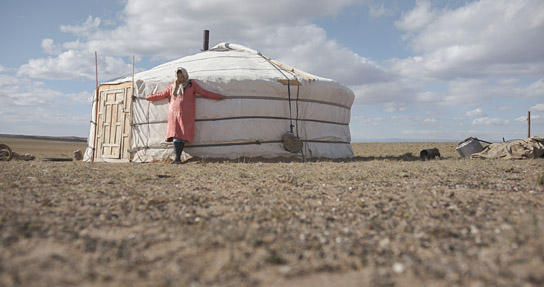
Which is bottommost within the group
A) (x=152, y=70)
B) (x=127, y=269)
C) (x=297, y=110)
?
(x=127, y=269)

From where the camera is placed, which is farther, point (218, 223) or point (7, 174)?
point (7, 174)

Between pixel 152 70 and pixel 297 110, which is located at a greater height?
pixel 152 70

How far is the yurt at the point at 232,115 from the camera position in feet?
22.7

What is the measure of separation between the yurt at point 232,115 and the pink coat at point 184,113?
20 cm

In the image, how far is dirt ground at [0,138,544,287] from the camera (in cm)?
149

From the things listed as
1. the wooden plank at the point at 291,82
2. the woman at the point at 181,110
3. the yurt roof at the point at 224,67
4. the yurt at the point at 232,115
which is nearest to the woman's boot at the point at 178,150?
the woman at the point at 181,110

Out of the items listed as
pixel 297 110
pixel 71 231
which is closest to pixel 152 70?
pixel 297 110

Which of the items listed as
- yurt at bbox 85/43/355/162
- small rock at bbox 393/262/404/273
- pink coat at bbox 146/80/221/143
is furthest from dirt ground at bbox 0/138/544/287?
yurt at bbox 85/43/355/162

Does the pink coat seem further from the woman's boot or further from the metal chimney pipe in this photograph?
the metal chimney pipe

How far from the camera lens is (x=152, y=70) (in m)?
8.63

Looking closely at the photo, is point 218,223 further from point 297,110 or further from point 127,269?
point 297,110

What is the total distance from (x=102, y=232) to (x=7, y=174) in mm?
3018

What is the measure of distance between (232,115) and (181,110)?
0.93 metres

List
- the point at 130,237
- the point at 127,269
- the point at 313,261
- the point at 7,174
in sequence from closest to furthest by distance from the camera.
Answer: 1. the point at 127,269
2. the point at 313,261
3. the point at 130,237
4. the point at 7,174
